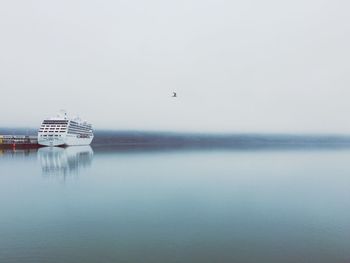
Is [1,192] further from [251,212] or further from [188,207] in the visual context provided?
[251,212]

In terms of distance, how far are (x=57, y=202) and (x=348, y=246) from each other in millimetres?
23746

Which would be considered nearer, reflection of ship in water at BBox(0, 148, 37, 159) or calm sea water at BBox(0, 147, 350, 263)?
calm sea water at BBox(0, 147, 350, 263)

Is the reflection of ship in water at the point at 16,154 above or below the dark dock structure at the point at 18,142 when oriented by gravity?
below

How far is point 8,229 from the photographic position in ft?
66.3

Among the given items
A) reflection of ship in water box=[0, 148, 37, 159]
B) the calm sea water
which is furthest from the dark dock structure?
the calm sea water

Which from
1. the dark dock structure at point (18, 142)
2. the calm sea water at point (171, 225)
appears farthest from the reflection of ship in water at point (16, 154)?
the calm sea water at point (171, 225)

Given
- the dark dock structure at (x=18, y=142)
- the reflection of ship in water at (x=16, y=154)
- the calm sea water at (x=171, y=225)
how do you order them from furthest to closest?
the dark dock structure at (x=18, y=142)
the reflection of ship in water at (x=16, y=154)
the calm sea water at (x=171, y=225)

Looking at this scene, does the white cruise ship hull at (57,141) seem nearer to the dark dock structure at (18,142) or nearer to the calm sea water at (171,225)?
the dark dock structure at (18,142)

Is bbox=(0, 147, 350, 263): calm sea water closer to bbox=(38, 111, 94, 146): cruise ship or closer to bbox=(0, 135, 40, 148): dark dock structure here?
bbox=(38, 111, 94, 146): cruise ship

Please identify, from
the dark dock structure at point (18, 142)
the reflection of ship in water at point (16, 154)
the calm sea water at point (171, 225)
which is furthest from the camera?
the dark dock structure at point (18, 142)

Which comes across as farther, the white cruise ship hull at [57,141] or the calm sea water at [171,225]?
the white cruise ship hull at [57,141]

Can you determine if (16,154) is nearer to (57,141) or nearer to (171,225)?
(57,141)

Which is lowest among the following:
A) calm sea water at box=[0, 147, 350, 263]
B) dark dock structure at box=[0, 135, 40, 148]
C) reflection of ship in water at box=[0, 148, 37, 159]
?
calm sea water at box=[0, 147, 350, 263]

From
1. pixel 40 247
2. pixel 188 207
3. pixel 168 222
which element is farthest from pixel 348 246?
pixel 40 247
